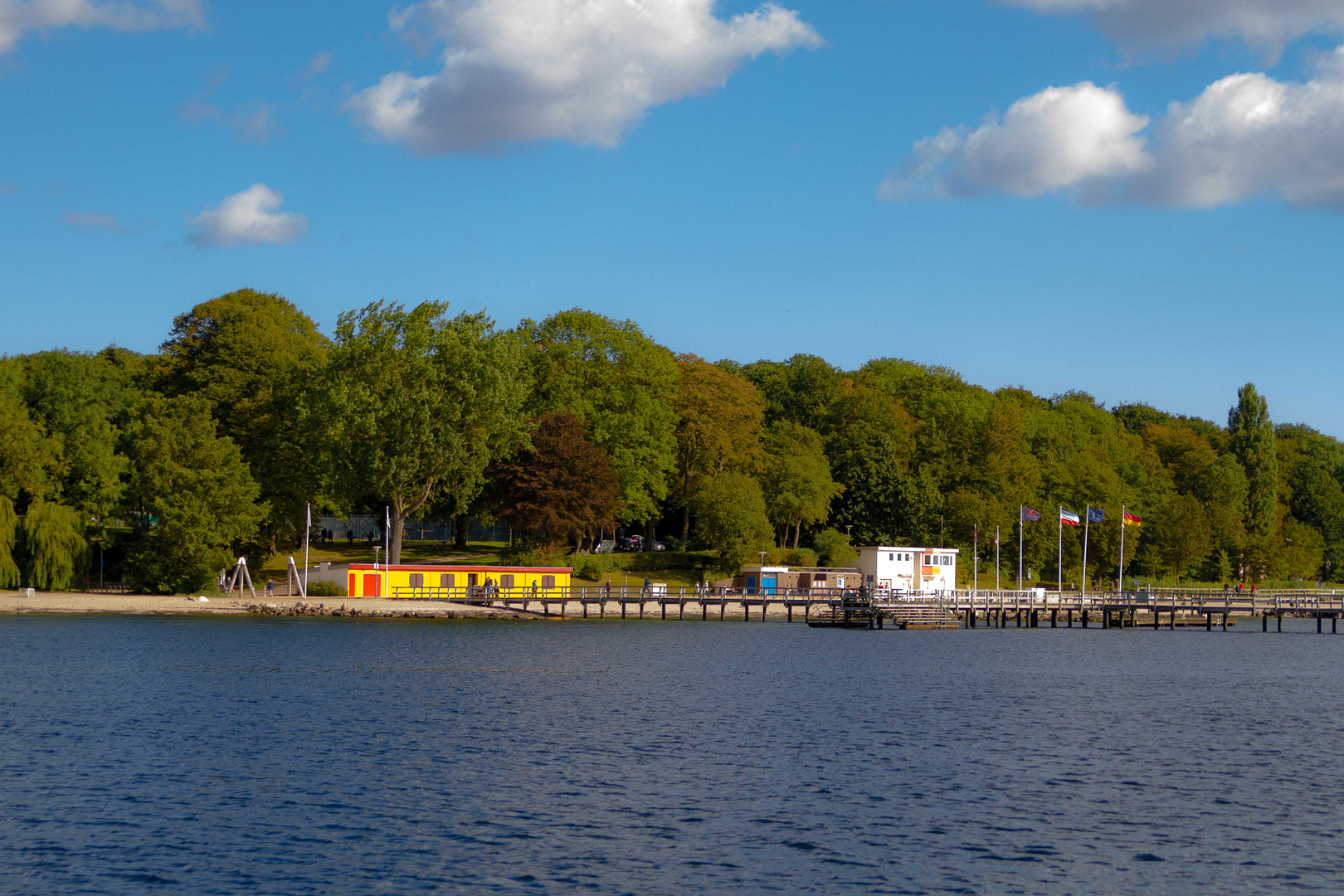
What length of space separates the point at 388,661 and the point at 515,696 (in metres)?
11.4

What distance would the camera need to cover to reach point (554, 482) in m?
87.0

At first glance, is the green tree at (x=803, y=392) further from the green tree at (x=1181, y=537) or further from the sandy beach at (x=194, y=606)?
the sandy beach at (x=194, y=606)

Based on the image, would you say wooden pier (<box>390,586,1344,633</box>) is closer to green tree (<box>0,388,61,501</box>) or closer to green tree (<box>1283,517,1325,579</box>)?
green tree (<box>0,388,61,501</box>)

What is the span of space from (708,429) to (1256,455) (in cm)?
→ 6728

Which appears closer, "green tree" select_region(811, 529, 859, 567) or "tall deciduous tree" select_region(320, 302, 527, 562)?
"tall deciduous tree" select_region(320, 302, 527, 562)

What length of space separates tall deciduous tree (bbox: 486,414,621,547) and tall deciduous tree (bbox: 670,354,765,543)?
10.5 metres

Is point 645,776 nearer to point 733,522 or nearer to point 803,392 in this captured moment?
point 733,522

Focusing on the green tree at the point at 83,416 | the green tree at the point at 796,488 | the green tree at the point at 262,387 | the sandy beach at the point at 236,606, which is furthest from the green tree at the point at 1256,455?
the green tree at the point at 83,416

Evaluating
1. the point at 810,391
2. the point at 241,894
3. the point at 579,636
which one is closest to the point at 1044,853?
the point at 241,894

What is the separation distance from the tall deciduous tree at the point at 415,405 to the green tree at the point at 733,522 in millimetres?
15967

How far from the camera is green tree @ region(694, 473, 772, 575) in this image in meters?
90.0

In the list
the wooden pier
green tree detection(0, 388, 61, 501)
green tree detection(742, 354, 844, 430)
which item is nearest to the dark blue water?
the wooden pier

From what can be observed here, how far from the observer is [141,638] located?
55.8 metres

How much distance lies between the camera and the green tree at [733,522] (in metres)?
90.0
